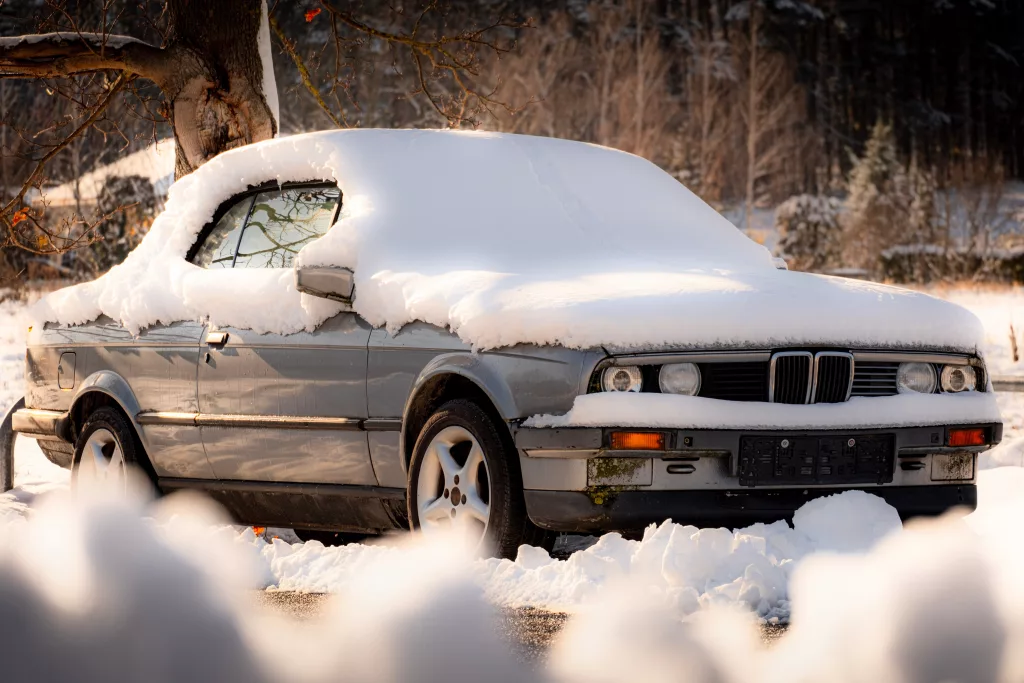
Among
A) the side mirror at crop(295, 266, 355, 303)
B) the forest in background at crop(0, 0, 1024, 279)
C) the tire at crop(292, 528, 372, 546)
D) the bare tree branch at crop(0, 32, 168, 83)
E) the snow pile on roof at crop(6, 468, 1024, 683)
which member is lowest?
the tire at crop(292, 528, 372, 546)

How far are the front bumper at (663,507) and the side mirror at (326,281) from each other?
1.27 metres

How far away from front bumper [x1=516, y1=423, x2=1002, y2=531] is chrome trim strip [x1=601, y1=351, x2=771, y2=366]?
23 centimetres

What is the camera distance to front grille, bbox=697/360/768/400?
18.2 ft

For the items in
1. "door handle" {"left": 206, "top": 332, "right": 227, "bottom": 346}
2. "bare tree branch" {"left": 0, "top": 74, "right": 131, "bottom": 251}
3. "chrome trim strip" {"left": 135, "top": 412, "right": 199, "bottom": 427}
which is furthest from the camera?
"bare tree branch" {"left": 0, "top": 74, "right": 131, "bottom": 251}

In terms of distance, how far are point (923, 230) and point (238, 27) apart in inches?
2038

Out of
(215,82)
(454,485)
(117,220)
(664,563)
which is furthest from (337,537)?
(117,220)

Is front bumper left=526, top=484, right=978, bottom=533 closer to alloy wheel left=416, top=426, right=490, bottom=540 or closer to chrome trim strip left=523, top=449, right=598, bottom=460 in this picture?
chrome trim strip left=523, top=449, right=598, bottom=460

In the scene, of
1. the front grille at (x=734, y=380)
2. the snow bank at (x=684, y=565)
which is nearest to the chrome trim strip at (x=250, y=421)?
the snow bank at (x=684, y=565)

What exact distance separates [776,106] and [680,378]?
201 feet

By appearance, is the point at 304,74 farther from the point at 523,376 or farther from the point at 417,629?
the point at 417,629

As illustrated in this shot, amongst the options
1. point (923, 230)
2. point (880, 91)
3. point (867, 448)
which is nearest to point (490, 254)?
point (867, 448)

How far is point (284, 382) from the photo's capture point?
6613 mm

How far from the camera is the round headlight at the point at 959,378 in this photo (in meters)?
6.00

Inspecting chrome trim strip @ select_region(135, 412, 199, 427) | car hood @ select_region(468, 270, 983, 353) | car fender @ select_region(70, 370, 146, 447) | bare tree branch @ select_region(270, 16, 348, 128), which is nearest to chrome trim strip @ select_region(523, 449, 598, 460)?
car hood @ select_region(468, 270, 983, 353)
